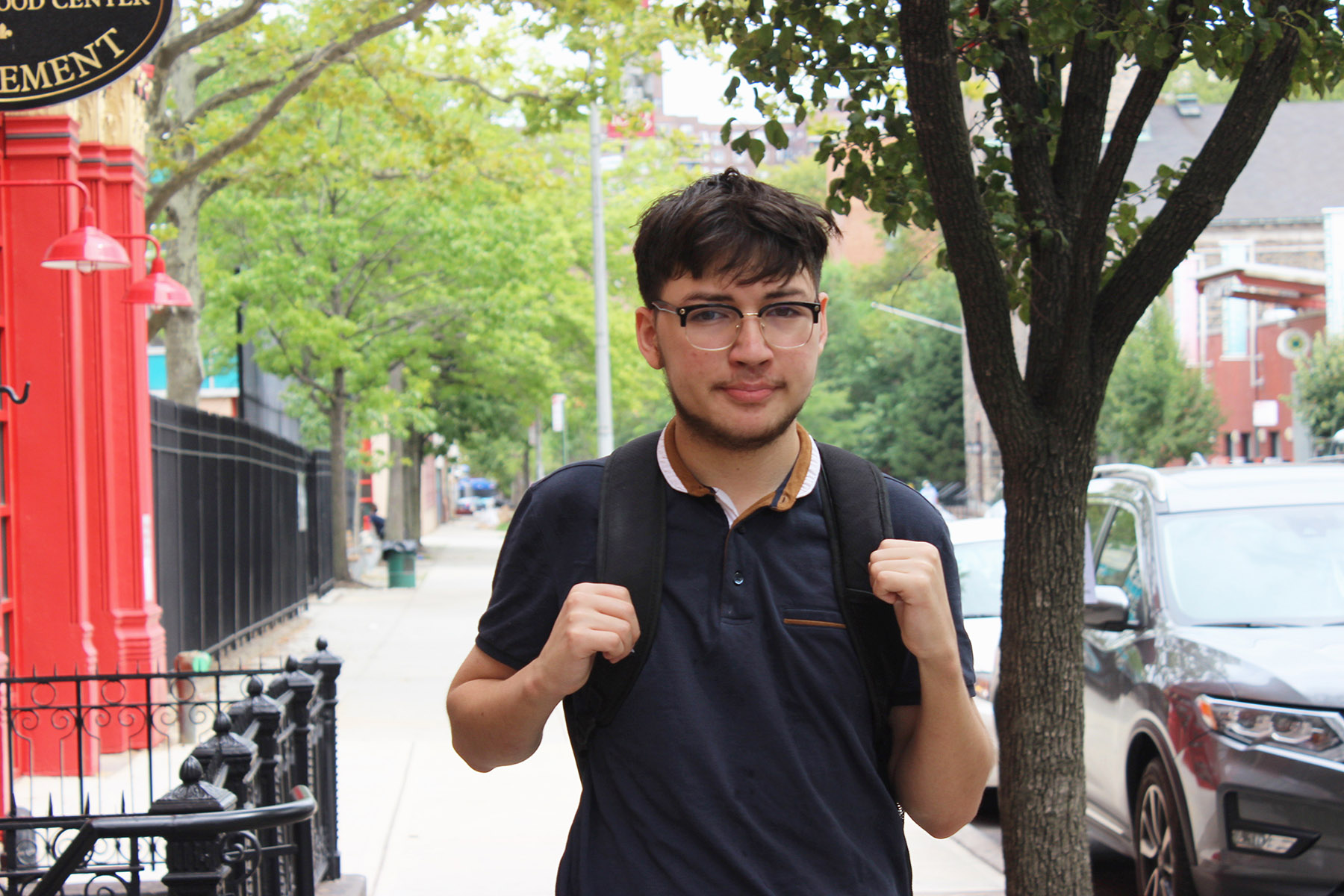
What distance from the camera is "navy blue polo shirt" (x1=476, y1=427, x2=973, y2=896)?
197 cm

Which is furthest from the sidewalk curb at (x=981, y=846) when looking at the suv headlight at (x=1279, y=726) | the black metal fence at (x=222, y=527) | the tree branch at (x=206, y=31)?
the tree branch at (x=206, y=31)

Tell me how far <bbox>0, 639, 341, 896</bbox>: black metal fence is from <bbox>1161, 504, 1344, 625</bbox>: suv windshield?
3.74 m

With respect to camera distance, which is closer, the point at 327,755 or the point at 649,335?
the point at 649,335

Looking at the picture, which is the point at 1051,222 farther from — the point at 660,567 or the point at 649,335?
the point at 660,567

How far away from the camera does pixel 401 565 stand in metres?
23.8

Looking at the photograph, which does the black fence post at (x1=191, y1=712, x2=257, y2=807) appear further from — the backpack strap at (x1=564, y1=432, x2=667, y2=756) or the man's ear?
the man's ear

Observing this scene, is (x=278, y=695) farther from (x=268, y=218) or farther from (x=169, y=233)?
(x=268, y=218)

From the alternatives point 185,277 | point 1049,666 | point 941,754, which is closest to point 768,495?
point 941,754

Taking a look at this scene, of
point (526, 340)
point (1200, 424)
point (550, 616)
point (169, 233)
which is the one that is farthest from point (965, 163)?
point (1200, 424)

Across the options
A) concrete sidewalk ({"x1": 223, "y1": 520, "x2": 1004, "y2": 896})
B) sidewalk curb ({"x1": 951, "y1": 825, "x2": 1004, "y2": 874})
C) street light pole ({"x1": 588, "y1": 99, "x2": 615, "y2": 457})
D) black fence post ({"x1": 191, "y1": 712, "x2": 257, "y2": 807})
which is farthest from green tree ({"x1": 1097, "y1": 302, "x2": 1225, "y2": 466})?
black fence post ({"x1": 191, "y1": 712, "x2": 257, "y2": 807})

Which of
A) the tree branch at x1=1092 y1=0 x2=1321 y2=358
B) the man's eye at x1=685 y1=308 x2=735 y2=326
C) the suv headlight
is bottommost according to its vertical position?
the suv headlight

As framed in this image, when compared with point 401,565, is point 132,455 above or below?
above

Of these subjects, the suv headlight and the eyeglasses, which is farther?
the suv headlight

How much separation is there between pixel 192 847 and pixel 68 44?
2989mm
